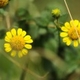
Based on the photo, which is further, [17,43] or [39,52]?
[39,52]

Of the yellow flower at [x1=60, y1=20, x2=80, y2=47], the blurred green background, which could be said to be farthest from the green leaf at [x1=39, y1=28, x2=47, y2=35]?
the yellow flower at [x1=60, y1=20, x2=80, y2=47]

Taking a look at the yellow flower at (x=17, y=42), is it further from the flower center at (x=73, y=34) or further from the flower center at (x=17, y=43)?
the flower center at (x=73, y=34)

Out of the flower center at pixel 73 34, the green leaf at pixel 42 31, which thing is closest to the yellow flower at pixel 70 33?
the flower center at pixel 73 34

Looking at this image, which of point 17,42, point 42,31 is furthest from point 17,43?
point 42,31

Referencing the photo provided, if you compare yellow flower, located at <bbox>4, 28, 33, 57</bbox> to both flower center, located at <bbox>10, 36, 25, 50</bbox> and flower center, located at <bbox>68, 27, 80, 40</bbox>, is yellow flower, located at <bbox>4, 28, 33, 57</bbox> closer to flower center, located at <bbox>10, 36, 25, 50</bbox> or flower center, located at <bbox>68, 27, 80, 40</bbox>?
flower center, located at <bbox>10, 36, 25, 50</bbox>

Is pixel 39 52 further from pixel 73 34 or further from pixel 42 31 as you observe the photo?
pixel 73 34

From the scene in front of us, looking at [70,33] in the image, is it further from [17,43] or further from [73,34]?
[17,43]
